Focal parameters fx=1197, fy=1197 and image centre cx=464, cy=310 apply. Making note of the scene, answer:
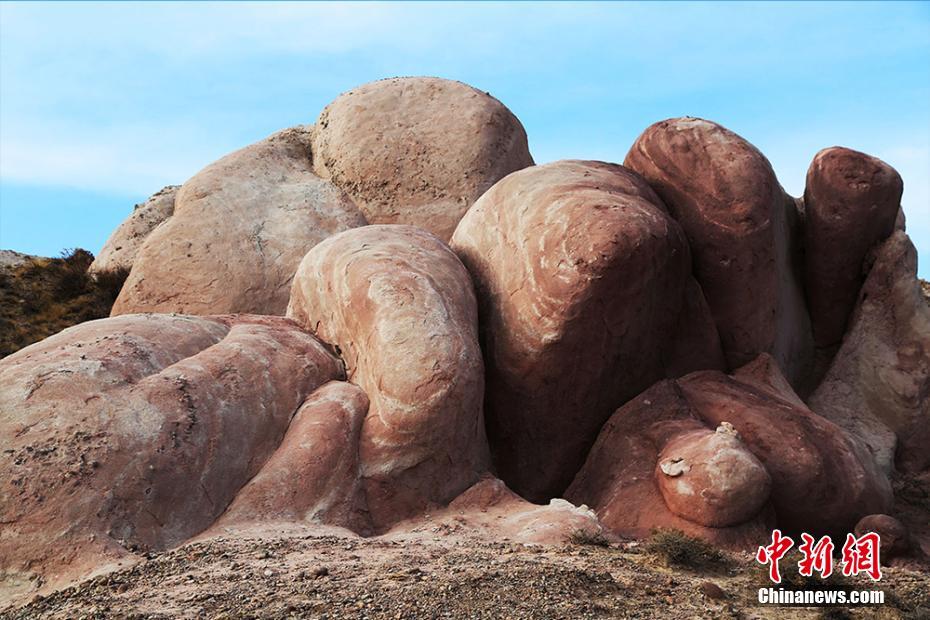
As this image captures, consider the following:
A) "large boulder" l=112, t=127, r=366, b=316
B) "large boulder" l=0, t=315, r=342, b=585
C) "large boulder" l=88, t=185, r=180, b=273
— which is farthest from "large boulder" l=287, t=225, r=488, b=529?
"large boulder" l=88, t=185, r=180, b=273

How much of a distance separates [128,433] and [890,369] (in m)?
8.31

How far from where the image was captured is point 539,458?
35.8 feet

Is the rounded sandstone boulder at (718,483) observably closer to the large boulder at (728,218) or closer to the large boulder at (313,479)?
the large boulder at (728,218)

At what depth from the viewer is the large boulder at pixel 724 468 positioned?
9.45 m

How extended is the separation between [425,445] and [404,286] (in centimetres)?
134

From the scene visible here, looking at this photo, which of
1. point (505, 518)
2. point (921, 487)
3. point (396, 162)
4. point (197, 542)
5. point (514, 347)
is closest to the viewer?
point (197, 542)

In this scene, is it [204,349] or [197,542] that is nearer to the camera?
[197,542]

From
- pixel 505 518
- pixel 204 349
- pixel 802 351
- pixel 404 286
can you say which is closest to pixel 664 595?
pixel 505 518

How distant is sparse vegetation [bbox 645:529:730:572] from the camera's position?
7.91 metres

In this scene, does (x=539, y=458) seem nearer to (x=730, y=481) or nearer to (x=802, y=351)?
(x=730, y=481)

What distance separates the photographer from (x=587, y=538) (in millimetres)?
8359

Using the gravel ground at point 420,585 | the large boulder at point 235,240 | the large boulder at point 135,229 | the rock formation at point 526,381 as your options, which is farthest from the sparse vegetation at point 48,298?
the gravel ground at point 420,585

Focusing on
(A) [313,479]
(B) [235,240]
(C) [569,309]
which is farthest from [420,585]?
(B) [235,240]

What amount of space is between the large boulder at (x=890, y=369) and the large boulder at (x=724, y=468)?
6.07 ft
